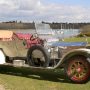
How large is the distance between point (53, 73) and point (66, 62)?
1.35 m

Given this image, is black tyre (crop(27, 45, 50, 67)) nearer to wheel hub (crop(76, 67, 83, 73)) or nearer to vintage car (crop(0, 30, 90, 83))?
vintage car (crop(0, 30, 90, 83))

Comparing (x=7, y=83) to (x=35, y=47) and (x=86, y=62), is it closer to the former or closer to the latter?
(x=35, y=47)

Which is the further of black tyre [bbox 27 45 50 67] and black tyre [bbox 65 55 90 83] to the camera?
black tyre [bbox 27 45 50 67]

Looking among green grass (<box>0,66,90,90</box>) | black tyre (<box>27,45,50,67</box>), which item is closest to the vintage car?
black tyre (<box>27,45,50,67</box>)

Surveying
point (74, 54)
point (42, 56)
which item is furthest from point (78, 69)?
point (42, 56)

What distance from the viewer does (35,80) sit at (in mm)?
9484

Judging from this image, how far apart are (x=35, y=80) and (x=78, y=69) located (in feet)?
4.38

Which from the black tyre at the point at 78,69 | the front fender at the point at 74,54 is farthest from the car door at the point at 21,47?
the black tyre at the point at 78,69

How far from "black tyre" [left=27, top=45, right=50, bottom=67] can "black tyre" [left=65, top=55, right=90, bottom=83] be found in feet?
2.37

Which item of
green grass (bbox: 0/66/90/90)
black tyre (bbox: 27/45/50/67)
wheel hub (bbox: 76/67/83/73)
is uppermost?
black tyre (bbox: 27/45/50/67)

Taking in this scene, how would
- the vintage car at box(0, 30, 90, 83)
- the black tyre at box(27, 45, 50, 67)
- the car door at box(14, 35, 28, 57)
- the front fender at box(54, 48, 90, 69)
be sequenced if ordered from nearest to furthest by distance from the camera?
1. the front fender at box(54, 48, 90, 69)
2. the vintage car at box(0, 30, 90, 83)
3. the black tyre at box(27, 45, 50, 67)
4. the car door at box(14, 35, 28, 57)

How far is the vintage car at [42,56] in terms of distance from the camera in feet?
28.9

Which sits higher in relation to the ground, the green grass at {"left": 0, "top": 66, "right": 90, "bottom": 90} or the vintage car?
the vintage car

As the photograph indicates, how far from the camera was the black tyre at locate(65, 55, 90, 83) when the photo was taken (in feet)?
28.6
